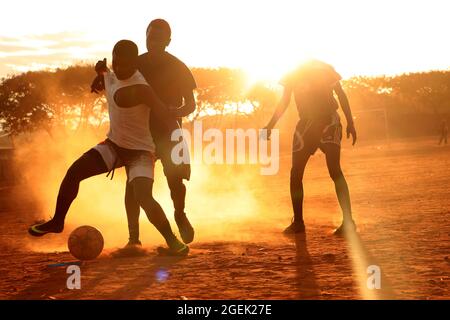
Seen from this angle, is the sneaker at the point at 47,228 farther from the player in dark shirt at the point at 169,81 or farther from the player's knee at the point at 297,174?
the player's knee at the point at 297,174

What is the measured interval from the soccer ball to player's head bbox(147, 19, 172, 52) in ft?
5.91

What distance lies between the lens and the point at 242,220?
10242 millimetres

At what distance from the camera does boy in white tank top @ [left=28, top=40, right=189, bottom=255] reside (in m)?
6.20

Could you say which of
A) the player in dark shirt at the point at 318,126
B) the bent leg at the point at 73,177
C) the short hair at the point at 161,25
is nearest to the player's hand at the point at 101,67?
the short hair at the point at 161,25

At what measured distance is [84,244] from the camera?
6.45 m

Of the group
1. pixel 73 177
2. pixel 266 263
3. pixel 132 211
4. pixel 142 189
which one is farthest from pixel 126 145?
pixel 266 263

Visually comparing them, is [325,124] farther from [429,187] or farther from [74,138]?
[74,138]

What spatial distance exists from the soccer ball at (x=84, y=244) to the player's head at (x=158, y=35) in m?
1.80

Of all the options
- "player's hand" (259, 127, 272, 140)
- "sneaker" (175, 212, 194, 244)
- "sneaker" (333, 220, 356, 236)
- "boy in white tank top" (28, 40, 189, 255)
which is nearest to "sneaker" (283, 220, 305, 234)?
"sneaker" (333, 220, 356, 236)

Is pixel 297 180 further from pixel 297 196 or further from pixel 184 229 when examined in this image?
pixel 184 229

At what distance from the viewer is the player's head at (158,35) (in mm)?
6840

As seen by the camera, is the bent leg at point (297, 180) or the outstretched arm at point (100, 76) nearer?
the outstretched arm at point (100, 76)

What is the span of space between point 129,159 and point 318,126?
2.51 m
